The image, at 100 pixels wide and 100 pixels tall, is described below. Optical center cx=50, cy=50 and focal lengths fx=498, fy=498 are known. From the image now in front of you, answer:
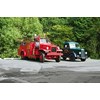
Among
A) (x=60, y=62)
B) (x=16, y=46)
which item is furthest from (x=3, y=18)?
(x=60, y=62)

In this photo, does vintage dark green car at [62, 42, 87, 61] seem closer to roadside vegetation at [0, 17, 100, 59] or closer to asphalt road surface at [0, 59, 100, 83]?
roadside vegetation at [0, 17, 100, 59]

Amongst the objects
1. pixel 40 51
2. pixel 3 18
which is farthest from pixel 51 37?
pixel 3 18

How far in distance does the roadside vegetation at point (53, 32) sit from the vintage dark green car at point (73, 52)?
81 millimetres

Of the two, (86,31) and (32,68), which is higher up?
(86,31)

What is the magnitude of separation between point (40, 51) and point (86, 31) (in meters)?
0.96

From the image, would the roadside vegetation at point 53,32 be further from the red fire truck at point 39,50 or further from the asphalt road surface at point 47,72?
the asphalt road surface at point 47,72

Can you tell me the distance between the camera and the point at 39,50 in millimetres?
9570

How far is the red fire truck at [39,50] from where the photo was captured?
9.46 metres

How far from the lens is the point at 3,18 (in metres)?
9.24
